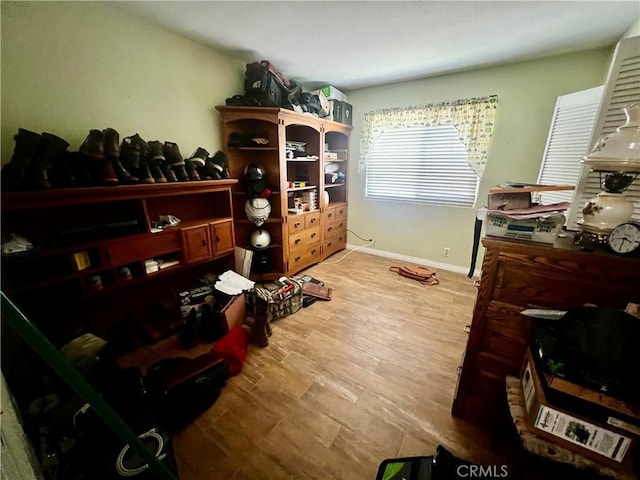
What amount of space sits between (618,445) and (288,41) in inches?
111

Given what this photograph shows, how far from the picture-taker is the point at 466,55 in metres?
2.21

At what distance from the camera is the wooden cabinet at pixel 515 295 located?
34.6 inches

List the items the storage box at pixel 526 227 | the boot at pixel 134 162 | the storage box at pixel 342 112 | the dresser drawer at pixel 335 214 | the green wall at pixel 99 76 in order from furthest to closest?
the dresser drawer at pixel 335 214 → the storage box at pixel 342 112 → the boot at pixel 134 162 → the green wall at pixel 99 76 → the storage box at pixel 526 227

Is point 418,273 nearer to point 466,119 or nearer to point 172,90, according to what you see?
point 466,119

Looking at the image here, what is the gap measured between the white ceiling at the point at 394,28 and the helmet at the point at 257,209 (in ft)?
4.36

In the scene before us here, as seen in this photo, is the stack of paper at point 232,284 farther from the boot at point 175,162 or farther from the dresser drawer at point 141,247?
the boot at point 175,162

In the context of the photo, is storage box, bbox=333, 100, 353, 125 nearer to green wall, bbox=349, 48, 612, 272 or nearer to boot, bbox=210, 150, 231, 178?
green wall, bbox=349, 48, 612, 272

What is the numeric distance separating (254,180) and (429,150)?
6.95 feet

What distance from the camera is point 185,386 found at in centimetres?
129

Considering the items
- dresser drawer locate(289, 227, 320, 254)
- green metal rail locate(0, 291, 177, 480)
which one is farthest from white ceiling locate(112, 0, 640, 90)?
green metal rail locate(0, 291, 177, 480)

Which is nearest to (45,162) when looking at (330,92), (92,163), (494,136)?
(92,163)

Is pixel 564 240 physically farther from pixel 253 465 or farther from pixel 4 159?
pixel 4 159

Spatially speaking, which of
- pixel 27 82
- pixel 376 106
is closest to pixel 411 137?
pixel 376 106

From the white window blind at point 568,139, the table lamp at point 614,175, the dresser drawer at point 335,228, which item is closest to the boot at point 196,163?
the dresser drawer at point 335,228
